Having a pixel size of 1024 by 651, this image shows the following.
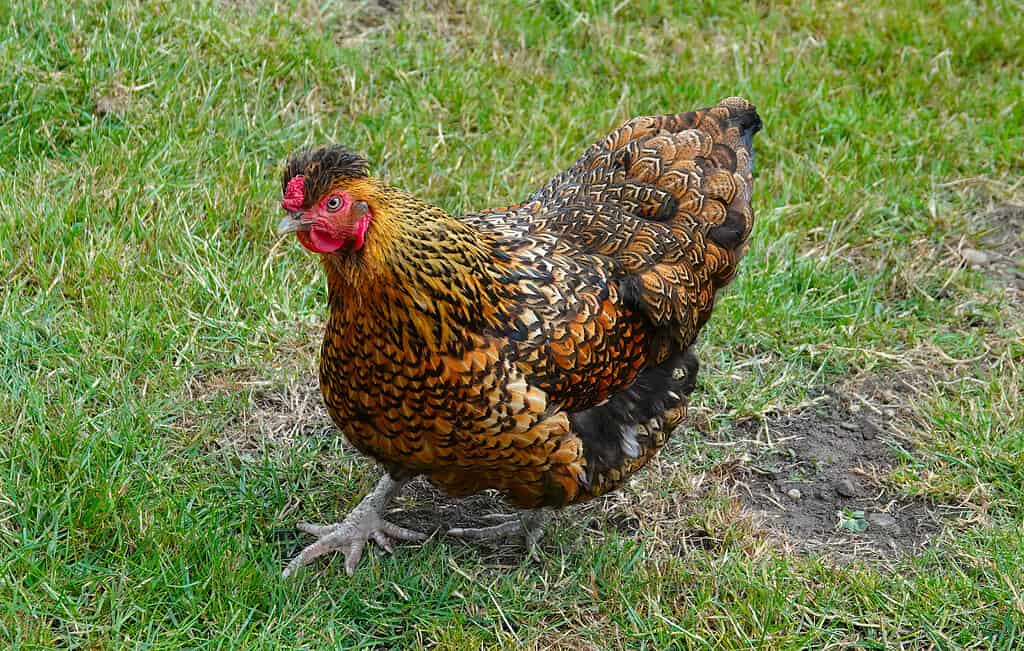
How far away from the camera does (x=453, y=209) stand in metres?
5.60

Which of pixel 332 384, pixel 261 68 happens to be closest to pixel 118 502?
pixel 332 384

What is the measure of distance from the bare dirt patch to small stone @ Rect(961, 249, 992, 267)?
1012 millimetres

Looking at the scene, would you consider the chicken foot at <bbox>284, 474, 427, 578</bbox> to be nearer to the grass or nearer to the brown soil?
the grass

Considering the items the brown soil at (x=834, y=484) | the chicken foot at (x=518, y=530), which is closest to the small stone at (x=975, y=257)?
the brown soil at (x=834, y=484)

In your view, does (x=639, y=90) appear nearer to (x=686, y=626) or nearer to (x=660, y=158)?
(x=660, y=158)

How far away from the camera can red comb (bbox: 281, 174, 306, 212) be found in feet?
10.9

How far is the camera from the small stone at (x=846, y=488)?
4.64 m

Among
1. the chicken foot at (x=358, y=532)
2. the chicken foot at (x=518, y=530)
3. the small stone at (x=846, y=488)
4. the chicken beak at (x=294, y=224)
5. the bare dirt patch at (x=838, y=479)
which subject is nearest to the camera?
the chicken beak at (x=294, y=224)

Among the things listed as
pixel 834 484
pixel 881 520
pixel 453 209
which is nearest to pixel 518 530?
pixel 834 484

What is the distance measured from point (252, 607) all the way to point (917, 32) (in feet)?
17.3

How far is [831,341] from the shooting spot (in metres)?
5.31

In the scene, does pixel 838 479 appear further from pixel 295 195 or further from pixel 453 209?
pixel 295 195

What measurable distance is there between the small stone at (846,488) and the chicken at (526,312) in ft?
2.76

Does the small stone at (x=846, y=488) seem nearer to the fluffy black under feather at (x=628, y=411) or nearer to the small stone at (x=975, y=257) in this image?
the fluffy black under feather at (x=628, y=411)
